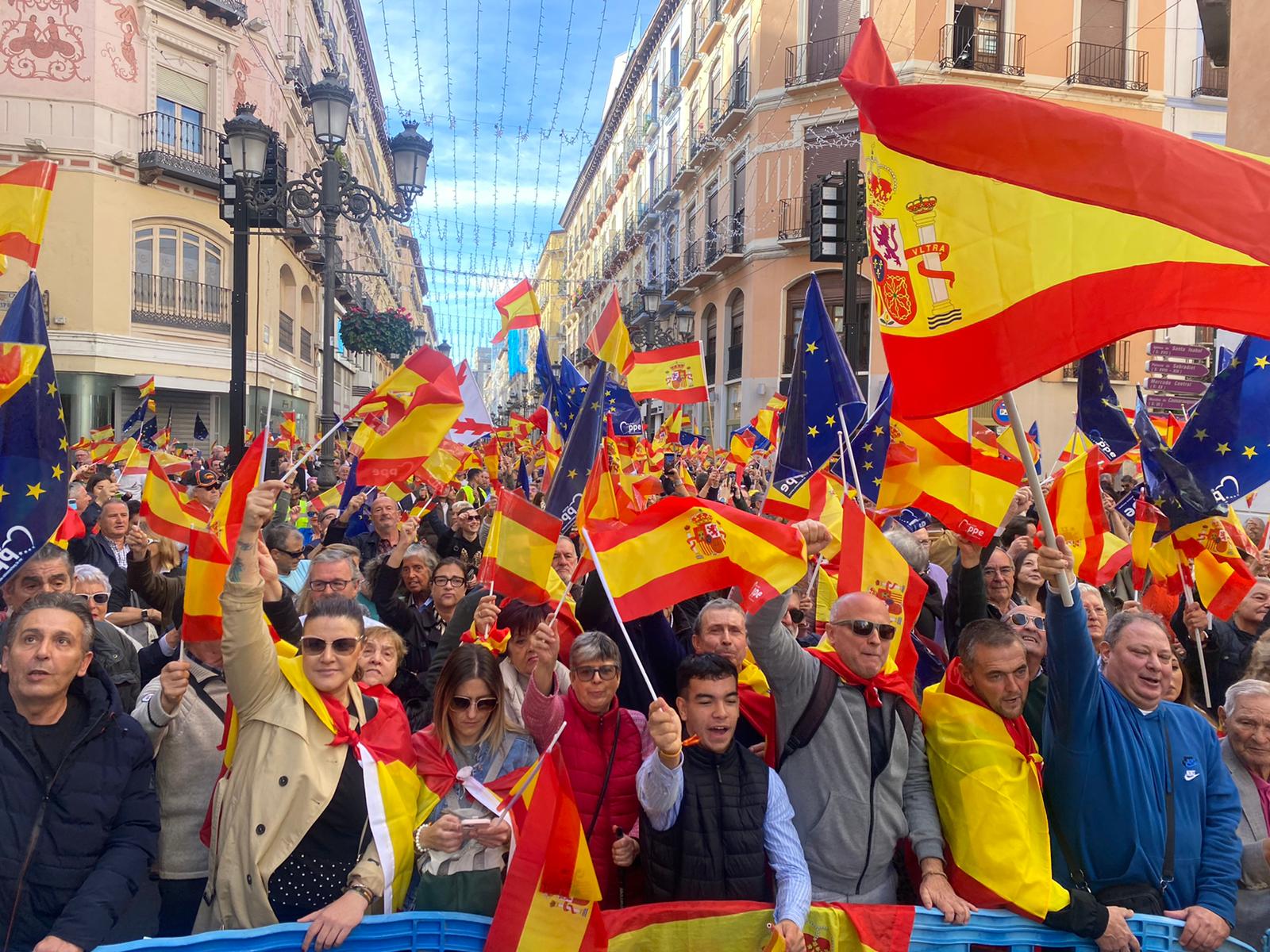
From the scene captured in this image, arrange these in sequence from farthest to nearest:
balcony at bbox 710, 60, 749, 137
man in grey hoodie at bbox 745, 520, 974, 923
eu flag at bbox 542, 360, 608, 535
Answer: balcony at bbox 710, 60, 749, 137
eu flag at bbox 542, 360, 608, 535
man in grey hoodie at bbox 745, 520, 974, 923

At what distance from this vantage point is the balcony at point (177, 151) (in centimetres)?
2189

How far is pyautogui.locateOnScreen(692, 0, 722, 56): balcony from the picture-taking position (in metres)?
30.1

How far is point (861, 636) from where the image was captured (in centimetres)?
335

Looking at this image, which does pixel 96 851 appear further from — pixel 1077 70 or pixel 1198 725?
pixel 1077 70

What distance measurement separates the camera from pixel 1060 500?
5.54 meters

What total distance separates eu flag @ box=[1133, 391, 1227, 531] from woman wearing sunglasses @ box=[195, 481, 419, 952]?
4.55 m

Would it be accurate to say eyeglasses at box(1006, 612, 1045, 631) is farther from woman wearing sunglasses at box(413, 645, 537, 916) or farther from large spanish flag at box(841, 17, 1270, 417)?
woman wearing sunglasses at box(413, 645, 537, 916)

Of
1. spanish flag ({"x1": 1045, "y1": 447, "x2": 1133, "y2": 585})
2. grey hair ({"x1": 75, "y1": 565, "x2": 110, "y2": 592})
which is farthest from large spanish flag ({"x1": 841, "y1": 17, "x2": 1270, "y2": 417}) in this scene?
grey hair ({"x1": 75, "y1": 565, "x2": 110, "y2": 592})

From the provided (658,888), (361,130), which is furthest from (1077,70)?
(361,130)

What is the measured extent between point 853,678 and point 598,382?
3307mm

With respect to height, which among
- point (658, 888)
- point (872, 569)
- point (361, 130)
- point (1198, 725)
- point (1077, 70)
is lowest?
point (658, 888)

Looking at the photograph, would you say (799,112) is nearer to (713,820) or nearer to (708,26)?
(708,26)

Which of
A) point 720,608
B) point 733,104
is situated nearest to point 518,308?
point 720,608

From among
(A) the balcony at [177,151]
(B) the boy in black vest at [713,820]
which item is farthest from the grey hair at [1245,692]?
(A) the balcony at [177,151]
